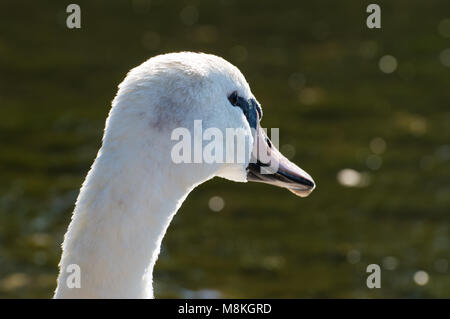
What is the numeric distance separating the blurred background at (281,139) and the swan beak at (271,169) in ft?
8.95

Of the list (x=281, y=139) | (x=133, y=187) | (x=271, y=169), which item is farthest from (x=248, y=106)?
(x=281, y=139)

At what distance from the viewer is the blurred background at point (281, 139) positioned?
25.9ft

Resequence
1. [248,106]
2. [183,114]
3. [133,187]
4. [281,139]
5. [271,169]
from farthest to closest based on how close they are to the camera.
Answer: [281,139] → [271,169] → [248,106] → [183,114] → [133,187]

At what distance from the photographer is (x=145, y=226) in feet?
11.5

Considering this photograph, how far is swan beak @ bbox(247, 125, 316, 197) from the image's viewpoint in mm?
4609

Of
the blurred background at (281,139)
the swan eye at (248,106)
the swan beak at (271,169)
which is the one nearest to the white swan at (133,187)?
the swan eye at (248,106)

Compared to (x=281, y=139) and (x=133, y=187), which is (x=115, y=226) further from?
(x=281, y=139)

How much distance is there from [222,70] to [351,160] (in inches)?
231

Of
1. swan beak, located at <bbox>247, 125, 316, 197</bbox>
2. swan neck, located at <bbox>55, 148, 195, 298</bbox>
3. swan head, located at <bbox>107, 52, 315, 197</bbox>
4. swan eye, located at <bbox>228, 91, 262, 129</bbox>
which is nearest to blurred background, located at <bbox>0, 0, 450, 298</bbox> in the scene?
swan beak, located at <bbox>247, 125, 316, 197</bbox>

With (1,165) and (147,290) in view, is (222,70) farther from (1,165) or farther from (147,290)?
(1,165)

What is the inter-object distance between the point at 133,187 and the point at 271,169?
55.7 inches

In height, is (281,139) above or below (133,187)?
above

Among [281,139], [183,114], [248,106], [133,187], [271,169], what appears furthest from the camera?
[281,139]

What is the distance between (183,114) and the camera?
11.7 ft
